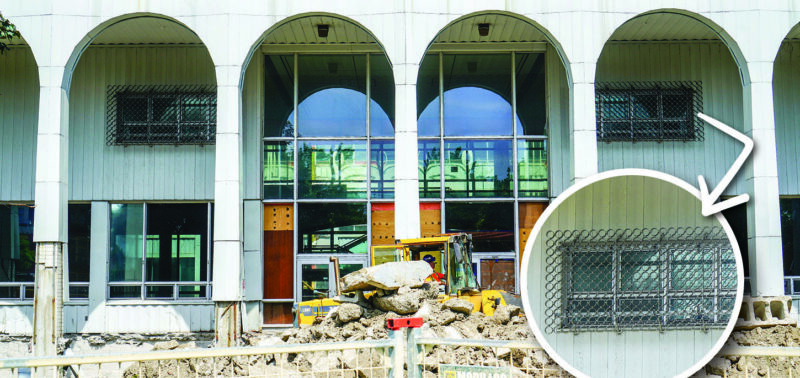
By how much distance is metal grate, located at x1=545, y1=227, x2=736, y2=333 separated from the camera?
309 centimetres

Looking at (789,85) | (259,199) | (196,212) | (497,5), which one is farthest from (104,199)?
(789,85)

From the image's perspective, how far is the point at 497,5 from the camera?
668 inches

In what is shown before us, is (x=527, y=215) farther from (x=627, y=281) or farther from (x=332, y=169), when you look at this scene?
(x=627, y=281)

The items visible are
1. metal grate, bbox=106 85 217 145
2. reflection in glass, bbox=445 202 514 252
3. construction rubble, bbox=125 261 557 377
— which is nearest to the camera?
construction rubble, bbox=125 261 557 377

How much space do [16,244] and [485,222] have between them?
12132 mm

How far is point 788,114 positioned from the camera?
19922mm

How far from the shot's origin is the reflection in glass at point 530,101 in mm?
20359

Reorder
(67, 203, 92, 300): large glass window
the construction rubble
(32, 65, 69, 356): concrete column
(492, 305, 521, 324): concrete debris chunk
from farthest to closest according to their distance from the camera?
(67, 203, 92, 300): large glass window, (32, 65, 69, 356): concrete column, (492, 305, 521, 324): concrete debris chunk, the construction rubble

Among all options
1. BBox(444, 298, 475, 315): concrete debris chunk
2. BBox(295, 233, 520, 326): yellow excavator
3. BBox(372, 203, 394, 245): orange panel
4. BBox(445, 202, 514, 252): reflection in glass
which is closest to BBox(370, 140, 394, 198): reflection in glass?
BBox(372, 203, 394, 245): orange panel

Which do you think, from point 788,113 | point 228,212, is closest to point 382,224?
point 228,212

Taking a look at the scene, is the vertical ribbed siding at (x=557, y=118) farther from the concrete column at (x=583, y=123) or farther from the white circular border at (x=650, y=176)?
the white circular border at (x=650, y=176)

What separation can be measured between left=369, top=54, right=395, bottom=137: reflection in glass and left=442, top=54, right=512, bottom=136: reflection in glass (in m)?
1.46

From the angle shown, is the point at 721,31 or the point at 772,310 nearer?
the point at 772,310

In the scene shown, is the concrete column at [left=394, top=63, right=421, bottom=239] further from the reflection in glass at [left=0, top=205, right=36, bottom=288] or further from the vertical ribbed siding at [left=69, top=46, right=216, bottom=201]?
the reflection in glass at [left=0, top=205, right=36, bottom=288]
